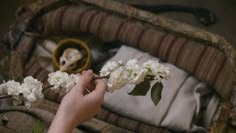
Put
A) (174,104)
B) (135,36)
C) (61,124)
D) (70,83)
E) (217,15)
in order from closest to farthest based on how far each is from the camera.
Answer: (61,124)
(70,83)
(174,104)
(135,36)
(217,15)

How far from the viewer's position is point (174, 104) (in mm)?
1597

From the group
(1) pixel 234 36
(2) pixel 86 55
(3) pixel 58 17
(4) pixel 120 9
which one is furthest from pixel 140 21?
(1) pixel 234 36

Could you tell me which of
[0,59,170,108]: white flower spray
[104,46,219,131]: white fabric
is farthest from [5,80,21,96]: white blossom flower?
[104,46,219,131]: white fabric

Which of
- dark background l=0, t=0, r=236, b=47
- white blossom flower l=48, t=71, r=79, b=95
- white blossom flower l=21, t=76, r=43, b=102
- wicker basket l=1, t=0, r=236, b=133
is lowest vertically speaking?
white blossom flower l=21, t=76, r=43, b=102

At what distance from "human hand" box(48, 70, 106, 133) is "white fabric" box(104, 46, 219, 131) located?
0.78 metres

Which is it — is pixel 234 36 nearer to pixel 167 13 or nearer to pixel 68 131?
pixel 167 13

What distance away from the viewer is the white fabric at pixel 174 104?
5.08 ft

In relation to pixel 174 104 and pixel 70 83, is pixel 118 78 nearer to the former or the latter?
pixel 70 83

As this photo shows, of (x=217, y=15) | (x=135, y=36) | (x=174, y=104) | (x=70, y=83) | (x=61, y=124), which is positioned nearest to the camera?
(x=61, y=124)

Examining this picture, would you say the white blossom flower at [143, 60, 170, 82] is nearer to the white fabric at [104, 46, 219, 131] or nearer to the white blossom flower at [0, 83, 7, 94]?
the white blossom flower at [0, 83, 7, 94]

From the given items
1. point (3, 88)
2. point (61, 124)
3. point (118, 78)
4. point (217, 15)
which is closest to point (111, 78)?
point (118, 78)

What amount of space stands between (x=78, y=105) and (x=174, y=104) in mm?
893

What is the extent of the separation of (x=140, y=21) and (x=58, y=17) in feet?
1.44

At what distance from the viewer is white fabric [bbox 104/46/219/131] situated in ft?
5.08
